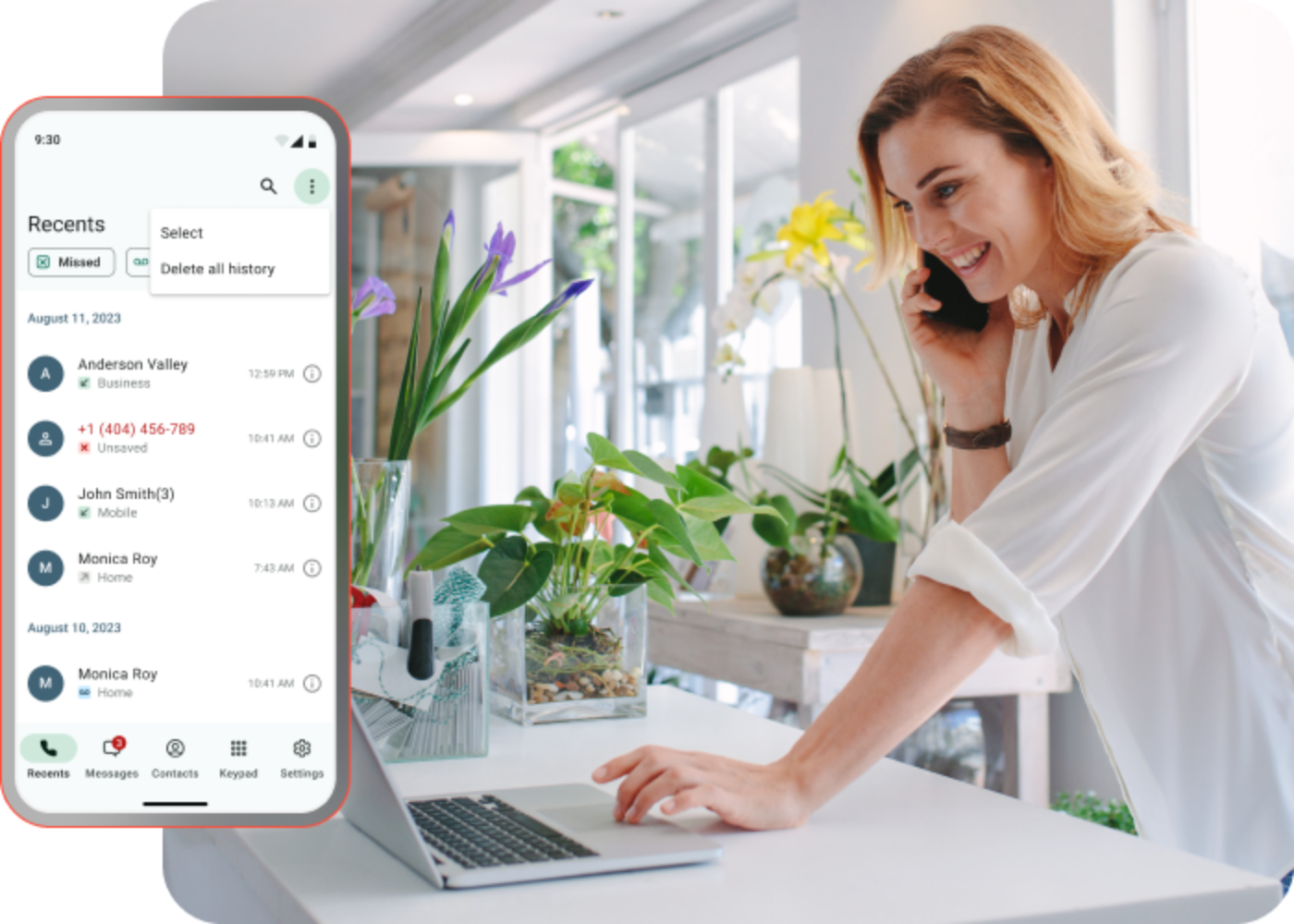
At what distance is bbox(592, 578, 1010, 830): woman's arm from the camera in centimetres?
67

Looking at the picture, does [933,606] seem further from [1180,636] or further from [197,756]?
[197,756]

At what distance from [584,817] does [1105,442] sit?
45cm

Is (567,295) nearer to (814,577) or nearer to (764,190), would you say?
(814,577)

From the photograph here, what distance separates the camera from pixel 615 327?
13.9 feet

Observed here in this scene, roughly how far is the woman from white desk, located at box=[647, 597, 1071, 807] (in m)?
0.63

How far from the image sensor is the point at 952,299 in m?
1.25

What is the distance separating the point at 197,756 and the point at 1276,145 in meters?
2.05

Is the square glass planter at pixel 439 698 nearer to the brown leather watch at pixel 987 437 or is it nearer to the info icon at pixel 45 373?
the info icon at pixel 45 373

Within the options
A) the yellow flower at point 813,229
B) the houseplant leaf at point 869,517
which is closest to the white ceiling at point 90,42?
the yellow flower at point 813,229

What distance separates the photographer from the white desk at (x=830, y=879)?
0.52 metres

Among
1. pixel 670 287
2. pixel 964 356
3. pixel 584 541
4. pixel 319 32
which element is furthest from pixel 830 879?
pixel 319 32

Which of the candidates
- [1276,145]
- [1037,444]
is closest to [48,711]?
[1037,444]

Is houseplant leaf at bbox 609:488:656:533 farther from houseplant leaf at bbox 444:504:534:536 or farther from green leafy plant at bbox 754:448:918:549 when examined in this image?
green leafy plant at bbox 754:448:918:549

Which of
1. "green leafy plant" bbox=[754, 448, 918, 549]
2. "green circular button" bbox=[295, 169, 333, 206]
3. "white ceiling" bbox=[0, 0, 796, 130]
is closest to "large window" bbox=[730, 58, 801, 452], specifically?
"white ceiling" bbox=[0, 0, 796, 130]
